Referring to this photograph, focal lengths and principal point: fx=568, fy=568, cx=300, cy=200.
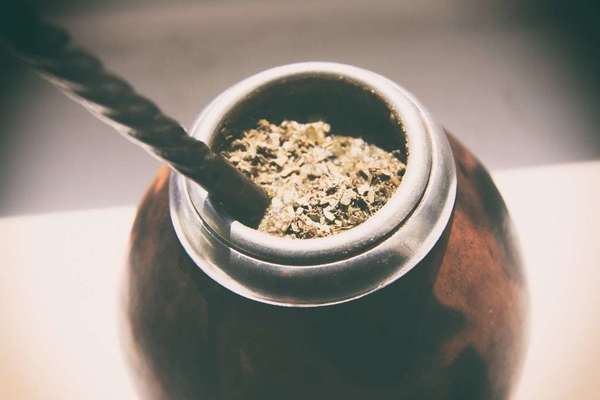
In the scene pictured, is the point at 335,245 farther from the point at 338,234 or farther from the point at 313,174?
the point at 313,174

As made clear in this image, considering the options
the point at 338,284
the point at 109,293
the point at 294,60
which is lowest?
the point at 109,293

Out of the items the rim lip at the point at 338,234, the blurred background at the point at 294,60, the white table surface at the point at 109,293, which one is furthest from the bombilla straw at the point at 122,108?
the blurred background at the point at 294,60

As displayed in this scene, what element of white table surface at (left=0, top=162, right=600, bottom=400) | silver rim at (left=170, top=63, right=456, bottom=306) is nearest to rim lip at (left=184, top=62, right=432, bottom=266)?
silver rim at (left=170, top=63, right=456, bottom=306)

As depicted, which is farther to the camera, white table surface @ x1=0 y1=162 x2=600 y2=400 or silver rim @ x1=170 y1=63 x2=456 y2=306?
white table surface @ x1=0 y1=162 x2=600 y2=400

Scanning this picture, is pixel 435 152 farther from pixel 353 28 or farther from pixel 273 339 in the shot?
pixel 353 28

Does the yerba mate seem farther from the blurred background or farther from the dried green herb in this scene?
the blurred background

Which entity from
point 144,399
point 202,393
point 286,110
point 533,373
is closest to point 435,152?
point 286,110

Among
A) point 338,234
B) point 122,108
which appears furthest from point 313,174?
point 122,108
